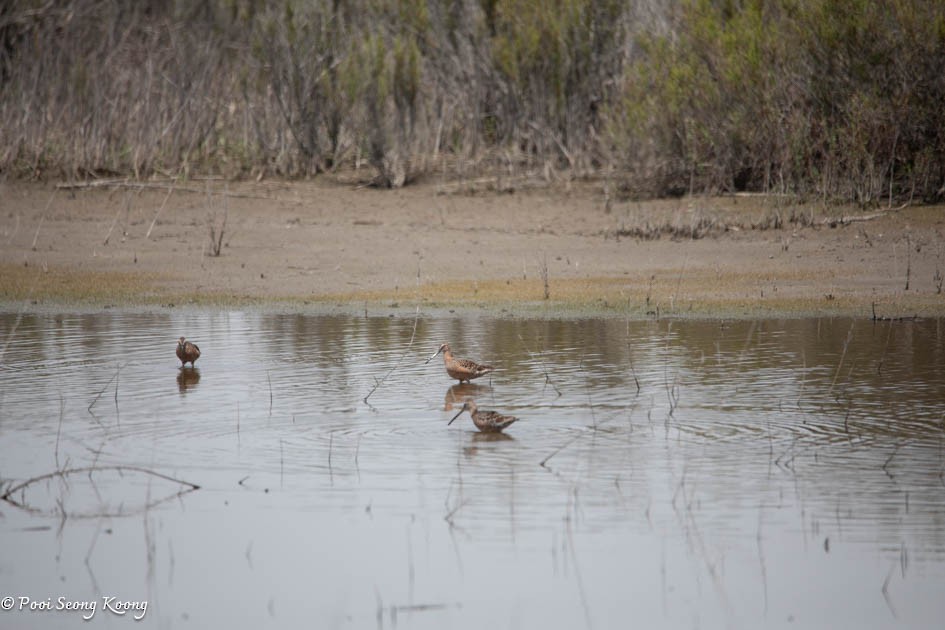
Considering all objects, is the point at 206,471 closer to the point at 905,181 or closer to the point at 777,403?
the point at 777,403

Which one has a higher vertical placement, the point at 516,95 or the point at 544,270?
the point at 516,95

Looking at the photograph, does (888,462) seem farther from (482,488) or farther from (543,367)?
(543,367)

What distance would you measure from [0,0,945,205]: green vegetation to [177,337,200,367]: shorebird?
1041cm

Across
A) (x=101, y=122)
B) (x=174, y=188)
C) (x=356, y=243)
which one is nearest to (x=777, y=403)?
(x=356, y=243)

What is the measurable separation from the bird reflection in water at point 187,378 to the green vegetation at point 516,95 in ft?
34.3

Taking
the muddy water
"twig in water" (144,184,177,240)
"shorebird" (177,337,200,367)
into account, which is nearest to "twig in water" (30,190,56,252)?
"twig in water" (144,184,177,240)

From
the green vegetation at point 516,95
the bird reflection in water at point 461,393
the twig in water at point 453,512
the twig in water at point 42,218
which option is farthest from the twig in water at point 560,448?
the green vegetation at point 516,95

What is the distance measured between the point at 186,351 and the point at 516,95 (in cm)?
1309

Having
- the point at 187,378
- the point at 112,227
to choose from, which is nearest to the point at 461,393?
the point at 187,378

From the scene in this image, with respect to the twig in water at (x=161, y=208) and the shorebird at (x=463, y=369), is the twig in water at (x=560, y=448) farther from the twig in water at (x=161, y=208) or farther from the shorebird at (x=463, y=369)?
the twig in water at (x=161, y=208)

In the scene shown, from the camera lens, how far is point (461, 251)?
16656mm

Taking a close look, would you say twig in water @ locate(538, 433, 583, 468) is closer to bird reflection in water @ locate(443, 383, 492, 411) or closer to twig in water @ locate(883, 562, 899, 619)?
bird reflection in water @ locate(443, 383, 492, 411)

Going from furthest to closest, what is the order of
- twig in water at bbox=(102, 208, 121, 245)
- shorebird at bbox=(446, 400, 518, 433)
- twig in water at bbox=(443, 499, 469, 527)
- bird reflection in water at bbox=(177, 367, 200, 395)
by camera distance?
twig in water at bbox=(102, 208, 121, 245)
bird reflection in water at bbox=(177, 367, 200, 395)
shorebird at bbox=(446, 400, 518, 433)
twig in water at bbox=(443, 499, 469, 527)

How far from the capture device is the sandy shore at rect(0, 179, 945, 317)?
14.0 metres
